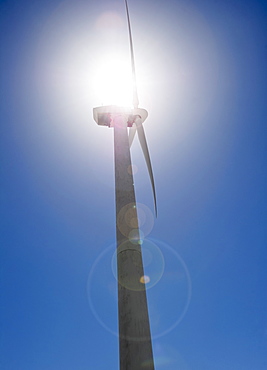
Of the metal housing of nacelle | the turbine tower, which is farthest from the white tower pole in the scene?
the metal housing of nacelle

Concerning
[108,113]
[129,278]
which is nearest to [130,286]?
[129,278]

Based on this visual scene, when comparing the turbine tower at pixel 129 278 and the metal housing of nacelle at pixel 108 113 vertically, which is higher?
the metal housing of nacelle at pixel 108 113

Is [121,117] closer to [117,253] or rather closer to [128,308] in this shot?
[117,253]

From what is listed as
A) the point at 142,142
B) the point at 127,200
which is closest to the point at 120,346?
the point at 127,200

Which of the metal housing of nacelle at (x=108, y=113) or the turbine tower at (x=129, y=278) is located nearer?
the turbine tower at (x=129, y=278)

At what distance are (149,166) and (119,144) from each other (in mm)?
3963

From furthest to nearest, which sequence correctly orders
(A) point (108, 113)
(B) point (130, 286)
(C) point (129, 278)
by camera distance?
1. (A) point (108, 113)
2. (C) point (129, 278)
3. (B) point (130, 286)

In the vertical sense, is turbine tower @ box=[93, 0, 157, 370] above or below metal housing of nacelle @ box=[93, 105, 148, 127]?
below

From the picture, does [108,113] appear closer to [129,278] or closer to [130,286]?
[129,278]

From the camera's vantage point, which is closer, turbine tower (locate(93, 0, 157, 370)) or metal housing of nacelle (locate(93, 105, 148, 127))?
turbine tower (locate(93, 0, 157, 370))

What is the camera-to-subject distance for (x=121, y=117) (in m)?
15.8

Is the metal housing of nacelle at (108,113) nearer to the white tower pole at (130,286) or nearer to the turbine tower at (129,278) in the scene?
the turbine tower at (129,278)

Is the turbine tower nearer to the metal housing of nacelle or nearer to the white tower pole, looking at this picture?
the white tower pole

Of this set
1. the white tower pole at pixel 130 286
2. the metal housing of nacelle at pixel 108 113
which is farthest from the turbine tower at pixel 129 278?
the metal housing of nacelle at pixel 108 113
